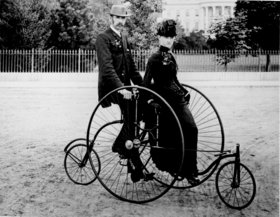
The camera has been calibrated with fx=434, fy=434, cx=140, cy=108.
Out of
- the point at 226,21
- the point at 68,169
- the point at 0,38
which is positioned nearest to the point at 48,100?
the point at 0,38

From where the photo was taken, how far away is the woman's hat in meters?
4.34

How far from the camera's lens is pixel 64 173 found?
5.50 meters

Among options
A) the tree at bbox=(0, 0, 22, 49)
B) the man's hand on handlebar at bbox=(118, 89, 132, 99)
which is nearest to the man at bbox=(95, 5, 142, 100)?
the man's hand on handlebar at bbox=(118, 89, 132, 99)

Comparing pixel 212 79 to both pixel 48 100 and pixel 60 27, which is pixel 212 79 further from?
pixel 60 27

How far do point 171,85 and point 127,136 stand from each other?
0.69 meters

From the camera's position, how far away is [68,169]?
564 cm

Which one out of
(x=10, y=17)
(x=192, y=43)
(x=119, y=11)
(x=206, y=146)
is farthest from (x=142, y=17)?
(x=192, y=43)

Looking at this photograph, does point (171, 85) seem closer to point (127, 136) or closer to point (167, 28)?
point (167, 28)

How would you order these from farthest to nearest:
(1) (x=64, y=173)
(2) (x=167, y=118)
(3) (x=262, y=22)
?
(3) (x=262, y=22) < (1) (x=64, y=173) < (2) (x=167, y=118)

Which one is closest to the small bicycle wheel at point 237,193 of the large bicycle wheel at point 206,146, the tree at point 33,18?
the large bicycle wheel at point 206,146

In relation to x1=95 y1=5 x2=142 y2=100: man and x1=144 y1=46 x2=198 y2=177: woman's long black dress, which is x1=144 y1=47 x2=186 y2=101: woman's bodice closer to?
x1=144 y1=46 x2=198 y2=177: woman's long black dress

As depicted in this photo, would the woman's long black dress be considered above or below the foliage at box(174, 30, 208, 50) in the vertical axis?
below

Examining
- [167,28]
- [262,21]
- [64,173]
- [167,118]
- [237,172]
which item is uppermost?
[262,21]

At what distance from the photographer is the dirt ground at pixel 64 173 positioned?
162 inches
